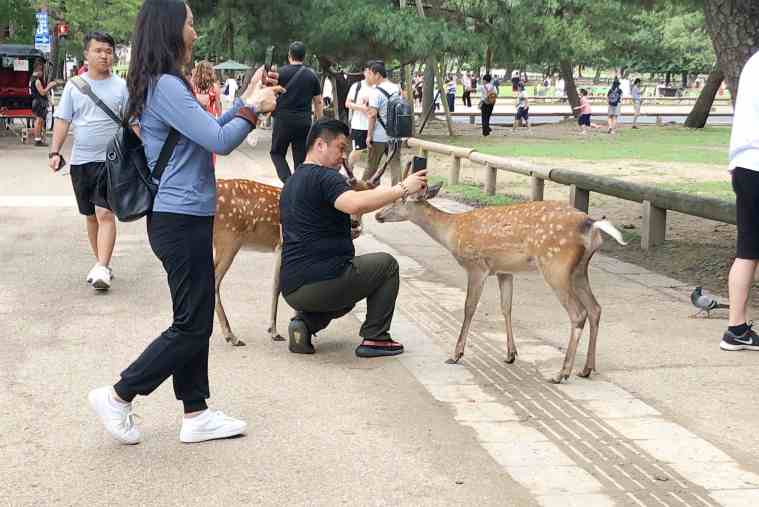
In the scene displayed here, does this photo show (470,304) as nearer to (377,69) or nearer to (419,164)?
(419,164)

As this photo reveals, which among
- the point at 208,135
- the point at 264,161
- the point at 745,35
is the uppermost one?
the point at 745,35

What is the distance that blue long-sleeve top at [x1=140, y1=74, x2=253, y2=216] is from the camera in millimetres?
4758

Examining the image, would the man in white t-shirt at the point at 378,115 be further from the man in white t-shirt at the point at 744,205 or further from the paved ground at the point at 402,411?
the man in white t-shirt at the point at 744,205

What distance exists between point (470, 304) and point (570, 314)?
24.9 inches

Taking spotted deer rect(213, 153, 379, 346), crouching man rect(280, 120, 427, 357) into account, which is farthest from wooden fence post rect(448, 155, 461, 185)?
crouching man rect(280, 120, 427, 357)

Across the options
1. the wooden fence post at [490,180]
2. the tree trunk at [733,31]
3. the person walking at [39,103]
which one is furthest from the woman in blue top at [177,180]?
the person walking at [39,103]

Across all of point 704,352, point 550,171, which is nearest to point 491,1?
point 550,171

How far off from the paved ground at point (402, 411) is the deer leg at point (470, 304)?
0.11 m

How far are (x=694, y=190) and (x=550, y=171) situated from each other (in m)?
4.49

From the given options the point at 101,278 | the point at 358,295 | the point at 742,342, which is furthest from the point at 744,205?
the point at 101,278

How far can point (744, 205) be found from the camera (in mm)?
7000

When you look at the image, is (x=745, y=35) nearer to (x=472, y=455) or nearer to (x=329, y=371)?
(x=329, y=371)

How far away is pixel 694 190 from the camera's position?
16859 millimetres

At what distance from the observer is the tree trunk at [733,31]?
30.8 feet
